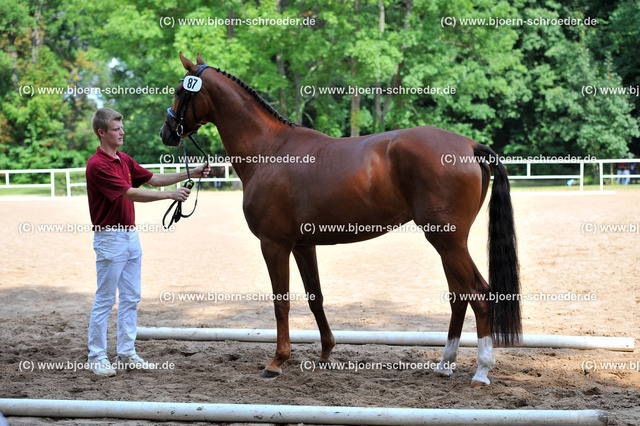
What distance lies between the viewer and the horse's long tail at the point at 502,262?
4594mm

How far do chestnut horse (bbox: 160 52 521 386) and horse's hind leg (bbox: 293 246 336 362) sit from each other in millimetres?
11

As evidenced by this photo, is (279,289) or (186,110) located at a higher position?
(186,110)

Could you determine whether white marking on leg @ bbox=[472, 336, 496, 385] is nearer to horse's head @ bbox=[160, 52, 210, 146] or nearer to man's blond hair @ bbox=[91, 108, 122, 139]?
horse's head @ bbox=[160, 52, 210, 146]

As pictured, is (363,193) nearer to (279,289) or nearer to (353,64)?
(279,289)

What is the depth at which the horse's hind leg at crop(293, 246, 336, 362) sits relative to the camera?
16.9 ft

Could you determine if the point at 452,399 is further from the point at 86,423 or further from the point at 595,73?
the point at 595,73

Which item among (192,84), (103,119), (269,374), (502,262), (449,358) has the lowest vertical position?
(269,374)

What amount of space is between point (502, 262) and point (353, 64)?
22.6m

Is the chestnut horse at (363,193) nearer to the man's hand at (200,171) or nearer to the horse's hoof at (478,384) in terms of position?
the horse's hoof at (478,384)

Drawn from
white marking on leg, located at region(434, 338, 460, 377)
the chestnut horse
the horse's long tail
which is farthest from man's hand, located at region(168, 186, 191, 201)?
white marking on leg, located at region(434, 338, 460, 377)

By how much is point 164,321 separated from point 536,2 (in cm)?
3096

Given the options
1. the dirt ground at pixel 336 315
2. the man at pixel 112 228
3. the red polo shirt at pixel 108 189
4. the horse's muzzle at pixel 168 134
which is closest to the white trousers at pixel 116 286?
the man at pixel 112 228

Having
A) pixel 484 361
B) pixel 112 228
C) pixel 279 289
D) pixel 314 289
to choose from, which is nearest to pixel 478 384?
pixel 484 361

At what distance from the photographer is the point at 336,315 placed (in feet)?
23.5
